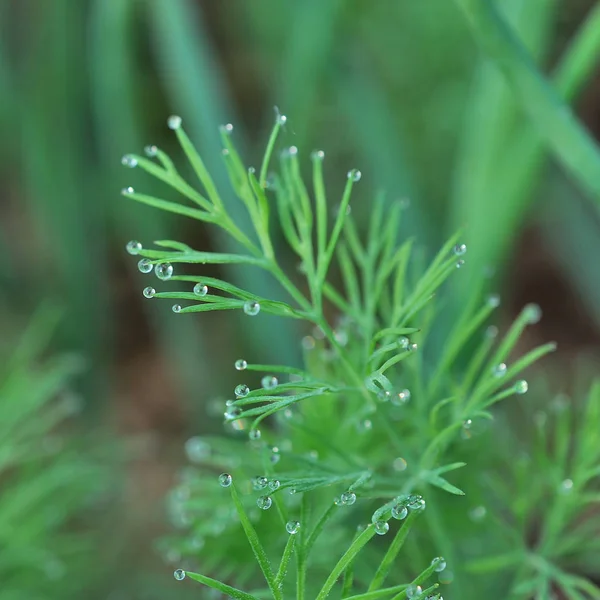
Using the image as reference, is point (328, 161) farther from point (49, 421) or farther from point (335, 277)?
point (49, 421)

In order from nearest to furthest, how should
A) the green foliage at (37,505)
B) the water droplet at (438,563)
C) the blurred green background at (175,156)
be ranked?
the water droplet at (438,563)
the green foliage at (37,505)
the blurred green background at (175,156)

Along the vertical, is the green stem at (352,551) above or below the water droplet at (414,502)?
below

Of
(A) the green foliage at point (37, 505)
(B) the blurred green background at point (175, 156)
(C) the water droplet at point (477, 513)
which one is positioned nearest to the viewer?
(C) the water droplet at point (477, 513)

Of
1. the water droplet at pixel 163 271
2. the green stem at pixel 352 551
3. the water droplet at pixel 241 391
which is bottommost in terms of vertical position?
the green stem at pixel 352 551

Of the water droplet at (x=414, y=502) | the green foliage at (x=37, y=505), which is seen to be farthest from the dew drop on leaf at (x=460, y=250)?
the green foliage at (x=37, y=505)

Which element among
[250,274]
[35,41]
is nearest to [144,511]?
[250,274]

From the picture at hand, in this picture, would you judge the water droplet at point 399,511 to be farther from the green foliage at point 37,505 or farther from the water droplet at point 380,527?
the green foliage at point 37,505

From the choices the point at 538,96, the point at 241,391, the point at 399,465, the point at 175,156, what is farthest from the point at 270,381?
the point at 175,156

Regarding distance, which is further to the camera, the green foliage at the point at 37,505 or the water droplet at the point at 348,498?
the green foliage at the point at 37,505
